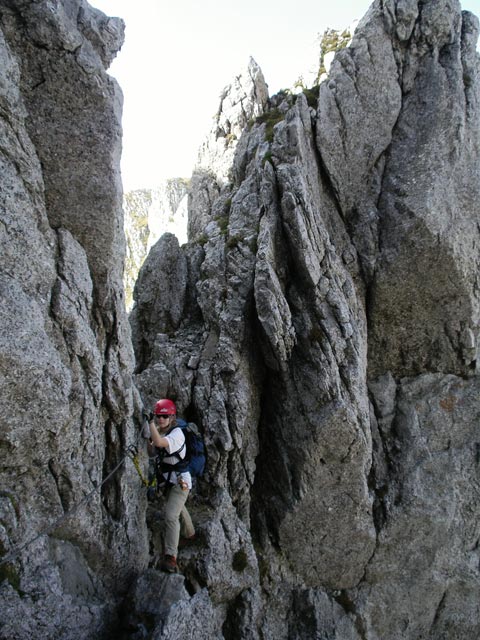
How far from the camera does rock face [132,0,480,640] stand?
18.2m

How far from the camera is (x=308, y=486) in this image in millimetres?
18672

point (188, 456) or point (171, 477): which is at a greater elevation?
point (188, 456)

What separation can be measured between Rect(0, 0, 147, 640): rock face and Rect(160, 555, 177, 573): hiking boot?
968mm

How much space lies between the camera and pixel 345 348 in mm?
18906

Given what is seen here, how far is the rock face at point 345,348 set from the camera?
18250 mm

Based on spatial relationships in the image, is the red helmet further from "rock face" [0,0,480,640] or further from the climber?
"rock face" [0,0,480,640]

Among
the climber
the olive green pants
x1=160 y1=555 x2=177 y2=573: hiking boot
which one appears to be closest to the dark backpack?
the climber

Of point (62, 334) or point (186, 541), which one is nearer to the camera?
point (62, 334)

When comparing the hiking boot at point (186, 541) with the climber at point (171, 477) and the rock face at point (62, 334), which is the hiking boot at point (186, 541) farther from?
the rock face at point (62, 334)

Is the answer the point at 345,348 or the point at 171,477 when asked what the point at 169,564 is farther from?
the point at 345,348

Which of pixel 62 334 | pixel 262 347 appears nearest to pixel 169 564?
pixel 62 334

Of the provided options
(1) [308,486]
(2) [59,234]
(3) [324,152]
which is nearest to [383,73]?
(3) [324,152]

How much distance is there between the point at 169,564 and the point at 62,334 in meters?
7.87

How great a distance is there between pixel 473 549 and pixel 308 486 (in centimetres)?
1010
